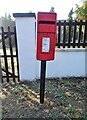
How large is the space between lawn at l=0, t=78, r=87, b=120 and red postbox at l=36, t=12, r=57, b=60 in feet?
3.26

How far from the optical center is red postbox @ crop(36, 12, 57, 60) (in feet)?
12.5

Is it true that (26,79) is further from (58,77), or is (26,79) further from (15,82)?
(58,77)

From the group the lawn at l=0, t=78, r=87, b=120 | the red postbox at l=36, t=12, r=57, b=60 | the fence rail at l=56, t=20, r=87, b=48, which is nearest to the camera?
the red postbox at l=36, t=12, r=57, b=60

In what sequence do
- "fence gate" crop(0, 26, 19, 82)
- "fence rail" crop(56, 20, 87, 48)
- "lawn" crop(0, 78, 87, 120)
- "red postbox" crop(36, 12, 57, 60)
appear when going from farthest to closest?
"fence rail" crop(56, 20, 87, 48) < "fence gate" crop(0, 26, 19, 82) < "lawn" crop(0, 78, 87, 120) < "red postbox" crop(36, 12, 57, 60)

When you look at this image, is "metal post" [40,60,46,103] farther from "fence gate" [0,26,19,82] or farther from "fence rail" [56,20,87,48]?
"fence rail" [56,20,87,48]

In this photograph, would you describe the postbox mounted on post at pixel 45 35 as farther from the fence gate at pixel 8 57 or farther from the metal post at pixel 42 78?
the fence gate at pixel 8 57

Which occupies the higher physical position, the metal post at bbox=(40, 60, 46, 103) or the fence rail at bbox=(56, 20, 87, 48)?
the fence rail at bbox=(56, 20, 87, 48)

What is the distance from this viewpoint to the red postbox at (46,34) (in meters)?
3.82

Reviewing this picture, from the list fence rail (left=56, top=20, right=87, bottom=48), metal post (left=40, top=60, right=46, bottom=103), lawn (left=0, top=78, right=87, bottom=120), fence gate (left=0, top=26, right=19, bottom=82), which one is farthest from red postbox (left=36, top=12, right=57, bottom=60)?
fence rail (left=56, top=20, right=87, bottom=48)

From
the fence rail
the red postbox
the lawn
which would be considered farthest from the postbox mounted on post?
the fence rail

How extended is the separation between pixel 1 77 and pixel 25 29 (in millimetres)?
1403

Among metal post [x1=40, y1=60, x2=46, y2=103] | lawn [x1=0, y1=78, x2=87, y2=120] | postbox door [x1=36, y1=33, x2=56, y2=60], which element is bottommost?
lawn [x1=0, y1=78, x2=87, y2=120]

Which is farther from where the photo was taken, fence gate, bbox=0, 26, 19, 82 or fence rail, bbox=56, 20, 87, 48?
fence rail, bbox=56, 20, 87, 48

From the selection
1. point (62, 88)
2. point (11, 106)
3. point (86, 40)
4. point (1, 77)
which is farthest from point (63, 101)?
point (86, 40)
